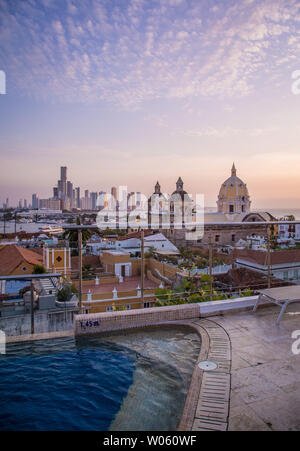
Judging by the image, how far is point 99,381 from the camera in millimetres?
2785

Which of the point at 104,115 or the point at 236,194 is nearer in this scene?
the point at 104,115

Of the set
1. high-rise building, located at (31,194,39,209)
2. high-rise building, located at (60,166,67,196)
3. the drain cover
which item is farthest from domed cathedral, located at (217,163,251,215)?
high-rise building, located at (60,166,67,196)

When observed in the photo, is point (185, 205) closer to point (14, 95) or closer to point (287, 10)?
point (14, 95)

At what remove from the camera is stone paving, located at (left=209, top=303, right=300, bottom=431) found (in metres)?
2.06

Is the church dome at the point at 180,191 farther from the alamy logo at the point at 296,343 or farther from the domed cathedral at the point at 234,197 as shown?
the alamy logo at the point at 296,343

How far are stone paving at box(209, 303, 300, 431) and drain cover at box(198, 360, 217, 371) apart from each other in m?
0.17

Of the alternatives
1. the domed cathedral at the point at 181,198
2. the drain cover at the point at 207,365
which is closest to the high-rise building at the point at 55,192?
the domed cathedral at the point at 181,198

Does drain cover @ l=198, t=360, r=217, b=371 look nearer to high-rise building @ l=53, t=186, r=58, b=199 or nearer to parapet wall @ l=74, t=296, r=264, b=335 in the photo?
parapet wall @ l=74, t=296, r=264, b=335

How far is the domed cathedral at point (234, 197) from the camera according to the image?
201ft
